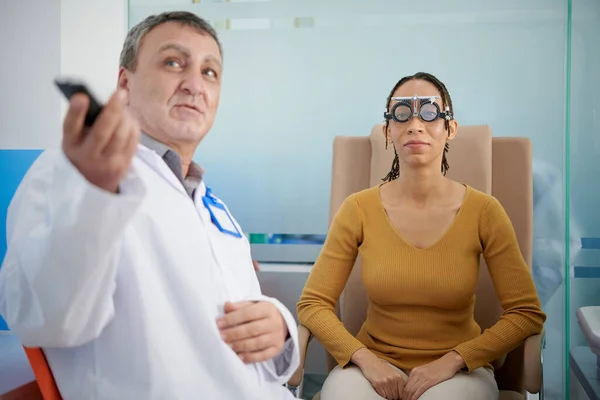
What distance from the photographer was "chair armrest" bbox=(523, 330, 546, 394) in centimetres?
152

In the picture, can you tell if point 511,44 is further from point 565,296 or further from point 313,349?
point 313,349

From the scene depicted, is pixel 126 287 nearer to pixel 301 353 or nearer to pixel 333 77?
pixel 301 353

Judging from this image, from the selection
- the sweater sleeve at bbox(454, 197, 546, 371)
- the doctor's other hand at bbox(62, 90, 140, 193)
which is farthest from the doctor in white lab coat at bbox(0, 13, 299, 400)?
the sweater sleeve at bbox(454, 197, 546, 371)

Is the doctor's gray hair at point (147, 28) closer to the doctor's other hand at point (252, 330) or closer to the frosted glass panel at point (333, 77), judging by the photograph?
the doctor's other hand at point (252, 330)

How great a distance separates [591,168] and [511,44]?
60 centimetres

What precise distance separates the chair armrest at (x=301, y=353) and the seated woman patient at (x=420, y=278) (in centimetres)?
3

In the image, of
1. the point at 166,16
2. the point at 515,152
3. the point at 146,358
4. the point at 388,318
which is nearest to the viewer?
the point at 146,358

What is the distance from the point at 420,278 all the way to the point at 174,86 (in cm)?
85

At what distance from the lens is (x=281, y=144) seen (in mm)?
2645

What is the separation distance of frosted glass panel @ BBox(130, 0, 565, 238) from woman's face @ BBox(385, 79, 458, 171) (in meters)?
0.76

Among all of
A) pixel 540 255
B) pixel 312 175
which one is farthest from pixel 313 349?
pixel 540 255

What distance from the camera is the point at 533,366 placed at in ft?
5.07

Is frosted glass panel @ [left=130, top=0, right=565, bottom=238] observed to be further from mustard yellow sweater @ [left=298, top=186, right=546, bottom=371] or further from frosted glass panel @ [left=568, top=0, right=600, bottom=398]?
mustard yellow sweater @ [left=298, top=186, right=546, bottom=371]

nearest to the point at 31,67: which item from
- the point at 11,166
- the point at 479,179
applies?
the point at 11,166
